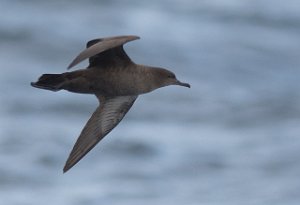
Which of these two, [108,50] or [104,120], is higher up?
[108,50]

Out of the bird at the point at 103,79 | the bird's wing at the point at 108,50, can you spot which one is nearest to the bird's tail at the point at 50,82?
the bird at the point at 103,79

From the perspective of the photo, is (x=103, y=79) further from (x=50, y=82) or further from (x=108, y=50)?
(x=50, y=82)

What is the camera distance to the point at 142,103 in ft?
105

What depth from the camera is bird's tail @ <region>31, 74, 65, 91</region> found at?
10.2 m

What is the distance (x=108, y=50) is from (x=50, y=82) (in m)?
0.63

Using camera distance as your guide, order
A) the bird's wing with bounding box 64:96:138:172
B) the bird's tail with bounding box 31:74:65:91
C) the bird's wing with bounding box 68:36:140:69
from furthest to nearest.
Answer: the bird's wing with bounding box 64:96:138:172
the bird's tail with bounding box 31:74:65:91
the bird's wing with bounding box 68:36:140:69

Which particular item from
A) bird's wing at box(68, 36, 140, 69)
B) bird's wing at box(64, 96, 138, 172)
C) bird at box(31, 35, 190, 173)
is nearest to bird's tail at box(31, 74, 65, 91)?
bird at box(31, 35, 190, 173)

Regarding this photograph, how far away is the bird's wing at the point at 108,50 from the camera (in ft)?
30.6

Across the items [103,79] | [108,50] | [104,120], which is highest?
[108,50]

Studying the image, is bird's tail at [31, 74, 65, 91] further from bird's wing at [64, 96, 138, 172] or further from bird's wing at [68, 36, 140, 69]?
bird's wing at [64, 96, 138, 172]

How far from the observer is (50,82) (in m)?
10.2

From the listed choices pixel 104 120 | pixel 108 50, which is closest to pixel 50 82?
pixel 108 50

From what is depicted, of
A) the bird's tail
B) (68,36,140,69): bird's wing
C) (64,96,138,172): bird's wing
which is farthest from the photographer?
(64,96,138,172): bird's wing

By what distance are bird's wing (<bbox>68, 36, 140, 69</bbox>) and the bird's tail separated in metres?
0.37
